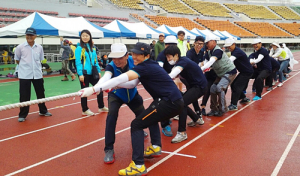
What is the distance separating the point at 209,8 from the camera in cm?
4797

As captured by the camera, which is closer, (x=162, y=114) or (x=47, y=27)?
(x=162, y=114)

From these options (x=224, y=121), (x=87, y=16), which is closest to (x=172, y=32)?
(x=87, y=16)

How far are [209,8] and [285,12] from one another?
785 inches

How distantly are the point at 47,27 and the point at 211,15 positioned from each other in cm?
3786

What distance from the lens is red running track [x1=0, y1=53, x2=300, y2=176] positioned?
372cm

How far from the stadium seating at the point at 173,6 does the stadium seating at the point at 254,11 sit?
12.0m

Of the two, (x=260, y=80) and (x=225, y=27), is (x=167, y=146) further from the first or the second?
(x=225, y=27)

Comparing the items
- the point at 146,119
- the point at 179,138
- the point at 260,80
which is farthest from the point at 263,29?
the point at 146,119

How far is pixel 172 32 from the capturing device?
19766 mm

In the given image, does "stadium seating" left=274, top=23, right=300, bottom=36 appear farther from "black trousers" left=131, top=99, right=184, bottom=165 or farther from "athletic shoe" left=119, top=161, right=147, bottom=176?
"athletic shoe" left=119, top=161, right=147, bottom=176

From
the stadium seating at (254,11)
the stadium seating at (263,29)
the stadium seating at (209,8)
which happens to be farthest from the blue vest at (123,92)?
the stadium seating at (254,11)

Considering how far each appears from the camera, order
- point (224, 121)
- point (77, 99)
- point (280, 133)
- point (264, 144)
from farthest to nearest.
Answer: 1. point (77, 99)
2. point (224, 121)
3. point (280, 133)
4. point (264, 144)

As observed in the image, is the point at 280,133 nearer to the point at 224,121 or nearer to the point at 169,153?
the point at 224,121

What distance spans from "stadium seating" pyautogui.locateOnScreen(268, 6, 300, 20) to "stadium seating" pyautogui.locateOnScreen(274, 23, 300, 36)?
3854 mm
